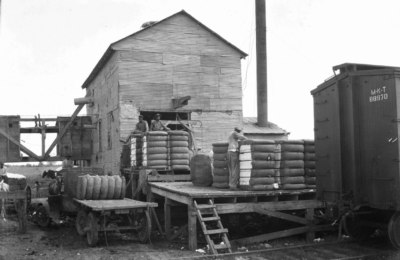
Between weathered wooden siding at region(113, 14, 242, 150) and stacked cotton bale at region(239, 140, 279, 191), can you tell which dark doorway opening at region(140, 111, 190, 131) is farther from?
stacked cotton bale at region(239, 140, 279, 191)

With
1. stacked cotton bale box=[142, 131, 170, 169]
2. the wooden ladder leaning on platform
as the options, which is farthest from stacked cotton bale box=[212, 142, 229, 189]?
stacked cotton bale box=[142, 131, 170, 169]

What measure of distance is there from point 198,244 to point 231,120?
1228 centimetres

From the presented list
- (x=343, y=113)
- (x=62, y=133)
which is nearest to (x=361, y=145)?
(x=343, y=113)

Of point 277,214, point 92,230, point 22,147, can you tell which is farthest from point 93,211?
point 22,147

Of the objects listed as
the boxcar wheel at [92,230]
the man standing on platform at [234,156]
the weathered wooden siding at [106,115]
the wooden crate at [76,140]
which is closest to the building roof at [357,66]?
the man standing on platform at [234,156]

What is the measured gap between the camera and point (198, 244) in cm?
1192

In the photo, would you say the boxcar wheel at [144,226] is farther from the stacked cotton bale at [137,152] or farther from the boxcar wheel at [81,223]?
the stacked cotton bale at [137,152]

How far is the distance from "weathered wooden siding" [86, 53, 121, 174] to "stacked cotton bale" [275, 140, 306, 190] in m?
11.0

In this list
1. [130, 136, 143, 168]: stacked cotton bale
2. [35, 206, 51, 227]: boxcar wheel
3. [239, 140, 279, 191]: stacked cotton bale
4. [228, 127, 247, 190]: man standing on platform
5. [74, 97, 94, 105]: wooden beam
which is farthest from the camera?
[74, 97, 94, 105]: wooden beam

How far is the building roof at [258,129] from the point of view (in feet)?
98.0

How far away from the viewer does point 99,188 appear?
1333 cm

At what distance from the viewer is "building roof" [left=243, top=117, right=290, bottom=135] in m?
29.9

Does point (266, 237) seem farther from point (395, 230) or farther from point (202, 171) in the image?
point (395, 230)

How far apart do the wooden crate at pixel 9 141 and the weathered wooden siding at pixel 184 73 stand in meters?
8.10
